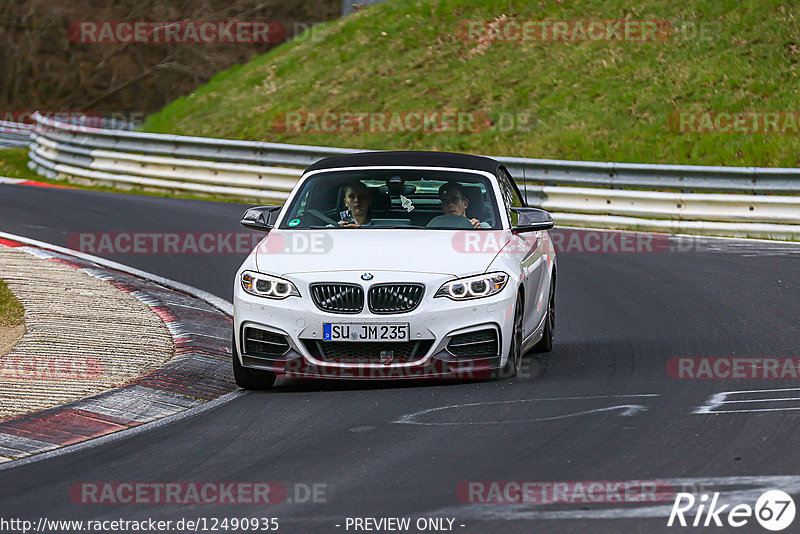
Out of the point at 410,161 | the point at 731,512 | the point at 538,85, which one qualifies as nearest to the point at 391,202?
the point at 410,161

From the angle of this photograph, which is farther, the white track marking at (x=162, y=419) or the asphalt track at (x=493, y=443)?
the white track marking at (x=162, y=419)

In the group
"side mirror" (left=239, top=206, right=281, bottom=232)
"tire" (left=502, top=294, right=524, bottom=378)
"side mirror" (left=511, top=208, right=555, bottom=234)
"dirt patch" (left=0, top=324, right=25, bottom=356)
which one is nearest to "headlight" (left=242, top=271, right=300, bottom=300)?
"side mirror" (left=239, top=206, right=281, bottom=232)

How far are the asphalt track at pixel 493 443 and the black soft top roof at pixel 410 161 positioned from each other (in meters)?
1.59

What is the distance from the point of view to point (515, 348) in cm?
897

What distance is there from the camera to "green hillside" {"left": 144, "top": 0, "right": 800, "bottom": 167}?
993 inches

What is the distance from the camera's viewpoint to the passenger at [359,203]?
984 cm

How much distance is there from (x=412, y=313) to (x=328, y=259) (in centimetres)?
73

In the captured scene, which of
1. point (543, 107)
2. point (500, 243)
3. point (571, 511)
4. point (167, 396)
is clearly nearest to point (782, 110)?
point (543, 107)

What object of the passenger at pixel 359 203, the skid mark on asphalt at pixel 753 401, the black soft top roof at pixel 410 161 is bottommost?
the skid mark on asphalt at pixel 753 401

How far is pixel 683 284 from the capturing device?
46.2ft

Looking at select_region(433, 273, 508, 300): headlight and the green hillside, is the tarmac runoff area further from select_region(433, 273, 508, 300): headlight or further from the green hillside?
the green hillside

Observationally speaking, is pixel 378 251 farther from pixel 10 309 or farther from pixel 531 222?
pixel 10 309

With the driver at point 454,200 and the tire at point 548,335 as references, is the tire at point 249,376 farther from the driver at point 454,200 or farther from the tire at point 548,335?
the tire at point 548,335

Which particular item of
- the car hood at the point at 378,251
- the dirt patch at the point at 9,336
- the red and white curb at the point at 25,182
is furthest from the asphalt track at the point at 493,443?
the red and white curb at the point at 25,182
